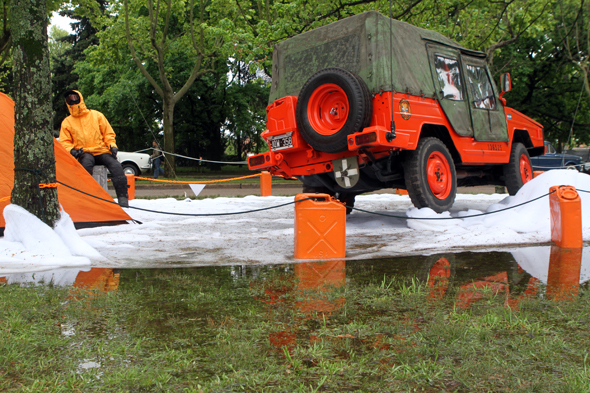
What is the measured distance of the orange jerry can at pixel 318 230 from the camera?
5.21 m

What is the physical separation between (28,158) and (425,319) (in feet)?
13.9

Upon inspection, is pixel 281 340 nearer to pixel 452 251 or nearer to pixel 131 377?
pixel 131 377

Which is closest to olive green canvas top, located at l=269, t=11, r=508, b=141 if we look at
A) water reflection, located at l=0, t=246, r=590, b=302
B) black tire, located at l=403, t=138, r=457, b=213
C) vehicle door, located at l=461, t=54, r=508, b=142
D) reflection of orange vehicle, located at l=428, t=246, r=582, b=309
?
vehicle door, located at l=461, t=54, r=508, b=142

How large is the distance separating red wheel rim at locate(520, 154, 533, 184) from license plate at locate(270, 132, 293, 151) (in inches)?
170

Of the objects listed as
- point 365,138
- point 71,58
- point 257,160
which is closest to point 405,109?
point 365,138

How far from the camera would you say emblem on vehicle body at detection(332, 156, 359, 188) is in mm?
6863

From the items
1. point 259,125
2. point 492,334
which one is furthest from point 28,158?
point 259,125

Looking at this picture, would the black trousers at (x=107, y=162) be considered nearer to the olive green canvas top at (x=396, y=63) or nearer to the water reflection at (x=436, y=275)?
the olive green canvas top at (x=396, y=63)

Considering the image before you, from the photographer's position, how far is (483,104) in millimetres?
8492

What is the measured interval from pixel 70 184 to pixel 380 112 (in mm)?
4021

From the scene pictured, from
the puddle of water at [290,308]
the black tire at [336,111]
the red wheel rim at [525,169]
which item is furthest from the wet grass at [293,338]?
the red wheel rim at [525,169]

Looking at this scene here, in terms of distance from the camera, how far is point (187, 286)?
3947 mm

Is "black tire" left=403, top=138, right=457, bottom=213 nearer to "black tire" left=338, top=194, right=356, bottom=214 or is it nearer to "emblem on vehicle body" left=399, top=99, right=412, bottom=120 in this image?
"emblem on vehicle body" left=399, top=99, right=412, bottom=120

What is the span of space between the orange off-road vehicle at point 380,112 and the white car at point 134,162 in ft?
55.5
